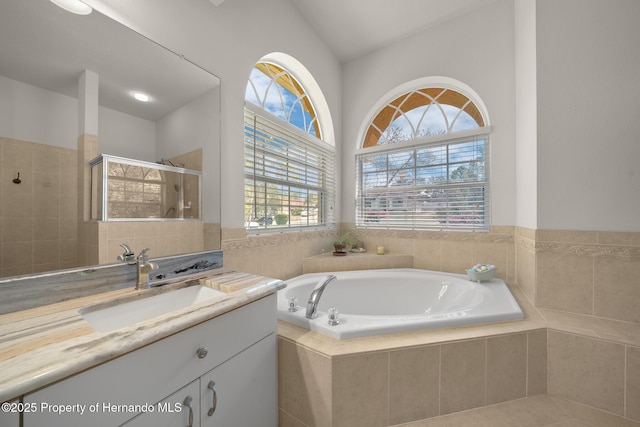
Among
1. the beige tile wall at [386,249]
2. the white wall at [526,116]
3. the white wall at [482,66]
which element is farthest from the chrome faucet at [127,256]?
the white wall at [482,66]

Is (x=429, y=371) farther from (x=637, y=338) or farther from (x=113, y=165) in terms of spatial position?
(x=113, y=165)

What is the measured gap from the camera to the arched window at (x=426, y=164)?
8.23 feet

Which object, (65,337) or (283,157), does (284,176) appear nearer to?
(283,157)

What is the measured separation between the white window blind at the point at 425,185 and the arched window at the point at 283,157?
49cm

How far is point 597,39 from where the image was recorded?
1.58 metres

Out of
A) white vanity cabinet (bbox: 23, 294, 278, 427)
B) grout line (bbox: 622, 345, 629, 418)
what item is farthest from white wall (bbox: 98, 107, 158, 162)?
grout line (bbox: 622, 345, 629, 418)

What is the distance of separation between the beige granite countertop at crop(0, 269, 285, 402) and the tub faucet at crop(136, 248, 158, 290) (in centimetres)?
10

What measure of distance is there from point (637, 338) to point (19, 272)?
9.37ft

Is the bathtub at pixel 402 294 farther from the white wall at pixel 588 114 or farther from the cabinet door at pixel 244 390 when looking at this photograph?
the white wall at pixel 588 114

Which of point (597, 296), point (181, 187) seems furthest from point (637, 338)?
point (181, 187)

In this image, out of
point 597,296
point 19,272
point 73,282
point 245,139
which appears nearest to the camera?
point 19,272

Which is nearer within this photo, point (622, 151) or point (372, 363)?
point (372, 363)

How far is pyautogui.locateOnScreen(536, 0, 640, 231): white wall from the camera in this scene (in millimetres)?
1515

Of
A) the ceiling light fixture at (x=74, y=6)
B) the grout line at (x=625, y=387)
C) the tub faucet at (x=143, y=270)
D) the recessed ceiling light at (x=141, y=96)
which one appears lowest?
the grout line at (x=625, y=387)
